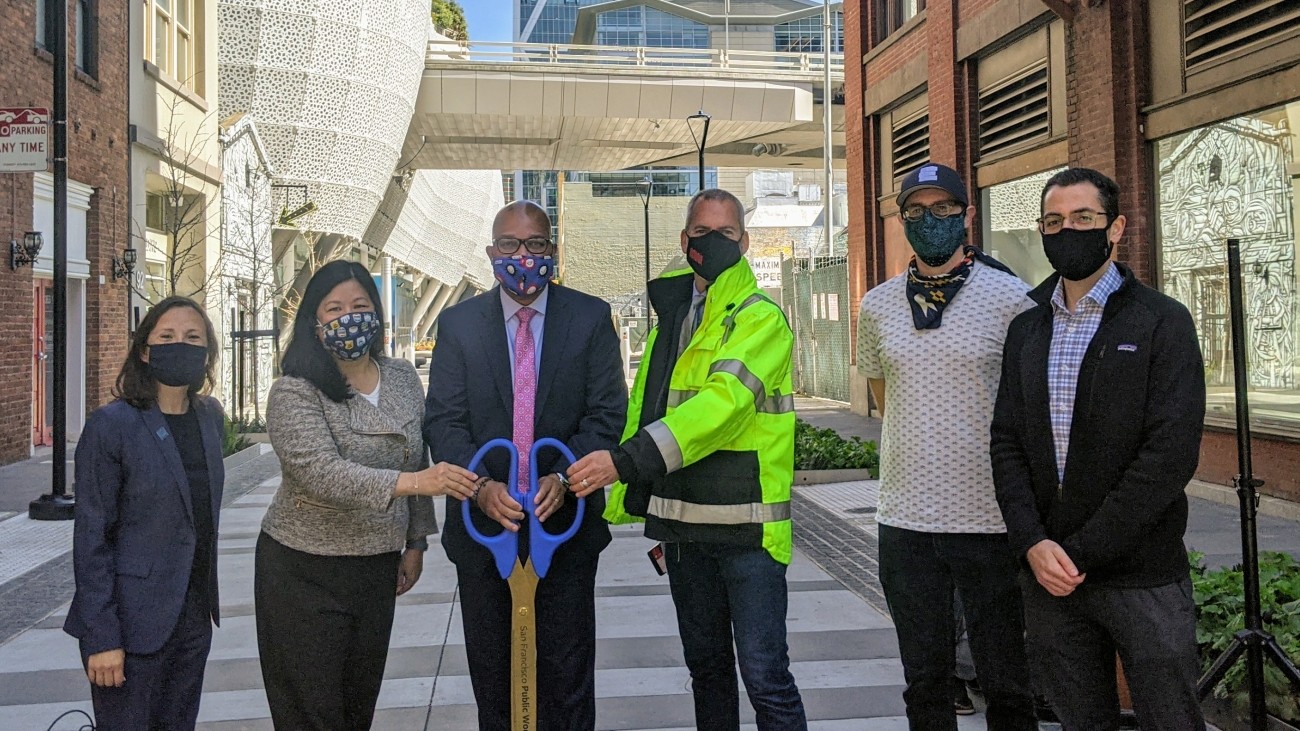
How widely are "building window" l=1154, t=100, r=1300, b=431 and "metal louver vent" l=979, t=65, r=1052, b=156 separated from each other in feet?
8.05

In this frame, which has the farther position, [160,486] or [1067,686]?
[160,486]

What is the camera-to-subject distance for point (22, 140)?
30.0 ft

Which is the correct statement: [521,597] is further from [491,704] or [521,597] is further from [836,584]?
[836,584]

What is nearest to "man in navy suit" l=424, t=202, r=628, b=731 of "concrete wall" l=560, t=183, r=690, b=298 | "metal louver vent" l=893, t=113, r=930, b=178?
"metal louver vent" l=893, t=113, r=930, b=178

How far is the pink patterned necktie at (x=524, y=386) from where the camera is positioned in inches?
133

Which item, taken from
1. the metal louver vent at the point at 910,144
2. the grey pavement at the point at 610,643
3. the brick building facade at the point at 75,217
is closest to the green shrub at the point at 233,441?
the brick building facade at the point at 75,217

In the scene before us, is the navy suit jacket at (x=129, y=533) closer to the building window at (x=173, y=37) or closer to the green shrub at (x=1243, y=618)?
the green shrub at (x=1243, y=618)

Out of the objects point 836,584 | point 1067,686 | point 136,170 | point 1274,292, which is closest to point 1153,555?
point 1067,686

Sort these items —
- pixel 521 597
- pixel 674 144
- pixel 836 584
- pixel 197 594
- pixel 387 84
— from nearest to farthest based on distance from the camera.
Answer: pixel 521 597 → pixel 197 594 → pixel 836 584 → pixel 387 84 → pixel 674 144

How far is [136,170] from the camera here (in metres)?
18.6

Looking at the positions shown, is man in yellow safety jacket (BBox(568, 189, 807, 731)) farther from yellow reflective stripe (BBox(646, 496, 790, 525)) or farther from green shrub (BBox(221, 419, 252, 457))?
green shrub (BBox(221, 419, 252, 457))

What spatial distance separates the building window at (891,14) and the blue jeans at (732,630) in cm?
1601

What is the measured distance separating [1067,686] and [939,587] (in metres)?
0.53

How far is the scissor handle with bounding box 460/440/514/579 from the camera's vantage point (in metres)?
3.14
